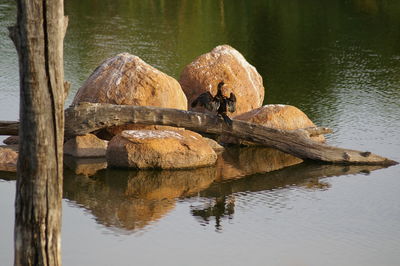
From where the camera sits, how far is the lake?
1286 cm

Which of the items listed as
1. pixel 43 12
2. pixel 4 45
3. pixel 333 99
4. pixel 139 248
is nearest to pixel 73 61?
pixel 4 45

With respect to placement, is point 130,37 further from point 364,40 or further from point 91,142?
point 91,142

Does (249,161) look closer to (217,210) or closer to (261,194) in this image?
(261,194)

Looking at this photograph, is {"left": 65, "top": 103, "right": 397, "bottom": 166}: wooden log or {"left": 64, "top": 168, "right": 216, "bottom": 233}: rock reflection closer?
{"left": 64, "top": 168, "right": 216, "bottom": 233}: rock reflection

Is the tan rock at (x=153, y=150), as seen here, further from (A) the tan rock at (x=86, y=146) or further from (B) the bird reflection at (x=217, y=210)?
(B) the bird reflection at (x=217, y=210)

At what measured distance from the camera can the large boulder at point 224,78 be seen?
20.2 metres

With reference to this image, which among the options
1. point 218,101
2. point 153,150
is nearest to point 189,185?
point 153,150

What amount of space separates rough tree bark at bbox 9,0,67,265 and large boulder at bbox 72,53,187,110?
898cm

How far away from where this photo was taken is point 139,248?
1280 cm

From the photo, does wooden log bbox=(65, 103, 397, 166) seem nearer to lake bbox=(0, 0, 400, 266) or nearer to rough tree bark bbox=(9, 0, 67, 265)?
lake bbox=(0, 0, 400, 266)

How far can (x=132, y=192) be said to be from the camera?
15.8m

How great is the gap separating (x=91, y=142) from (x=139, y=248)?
205 inches

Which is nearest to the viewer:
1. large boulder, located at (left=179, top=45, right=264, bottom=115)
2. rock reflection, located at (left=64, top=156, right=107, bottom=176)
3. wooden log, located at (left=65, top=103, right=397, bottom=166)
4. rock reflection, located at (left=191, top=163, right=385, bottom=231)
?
rock reflection, located at (left=191, top=163, right=385, bottom=231)

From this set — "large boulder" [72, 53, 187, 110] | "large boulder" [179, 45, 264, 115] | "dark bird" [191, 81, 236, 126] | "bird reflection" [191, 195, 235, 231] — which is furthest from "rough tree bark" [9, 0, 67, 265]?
"large boulder" [179, 45, 264, 115]
